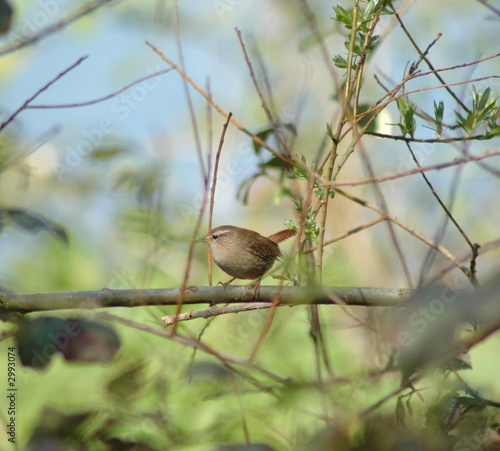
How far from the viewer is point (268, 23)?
1095 centimetres

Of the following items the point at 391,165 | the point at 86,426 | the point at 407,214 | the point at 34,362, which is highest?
the point at 391,165

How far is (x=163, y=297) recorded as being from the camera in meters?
1.77

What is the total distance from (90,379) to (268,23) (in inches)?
321

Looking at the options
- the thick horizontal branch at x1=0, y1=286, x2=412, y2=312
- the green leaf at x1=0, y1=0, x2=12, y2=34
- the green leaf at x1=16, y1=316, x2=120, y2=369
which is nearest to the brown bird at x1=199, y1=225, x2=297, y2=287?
the thick horizontal branch at x1=0, y1=286, x2=412, y2=312

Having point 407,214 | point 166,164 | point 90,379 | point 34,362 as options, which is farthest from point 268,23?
point 34,362

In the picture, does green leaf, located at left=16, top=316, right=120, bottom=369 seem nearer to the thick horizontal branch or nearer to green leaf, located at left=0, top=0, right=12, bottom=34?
the thick horizontal branch

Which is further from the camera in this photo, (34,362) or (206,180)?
(206,180)

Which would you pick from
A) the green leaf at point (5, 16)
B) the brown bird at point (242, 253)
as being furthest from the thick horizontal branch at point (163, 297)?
the brown bird at point (242, 253)

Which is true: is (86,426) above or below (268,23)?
below

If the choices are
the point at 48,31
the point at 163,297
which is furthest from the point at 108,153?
the point at 163,297

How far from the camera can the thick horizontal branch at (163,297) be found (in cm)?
165

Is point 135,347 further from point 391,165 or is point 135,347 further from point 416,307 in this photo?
point 391,165

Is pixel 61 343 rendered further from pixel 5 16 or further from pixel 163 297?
pixel 5 16

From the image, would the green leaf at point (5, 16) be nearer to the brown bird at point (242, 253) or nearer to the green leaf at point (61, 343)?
the green leaf at point (61, 343)
